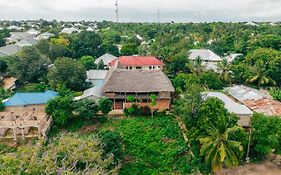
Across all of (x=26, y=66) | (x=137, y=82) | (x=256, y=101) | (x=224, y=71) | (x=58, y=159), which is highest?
(x=26, y=66)

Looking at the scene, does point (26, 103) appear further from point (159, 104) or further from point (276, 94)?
point (276, 94)

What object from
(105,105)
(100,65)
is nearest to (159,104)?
(105,105)

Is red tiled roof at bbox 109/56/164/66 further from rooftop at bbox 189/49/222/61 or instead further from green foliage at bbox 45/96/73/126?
green foliage at bbox 45/96/73/126

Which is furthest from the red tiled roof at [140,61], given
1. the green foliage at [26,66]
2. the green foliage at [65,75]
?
the green foliage at [26,66]

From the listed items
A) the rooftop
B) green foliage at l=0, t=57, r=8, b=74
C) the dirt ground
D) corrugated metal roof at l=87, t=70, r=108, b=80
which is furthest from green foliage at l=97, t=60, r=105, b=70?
the dirt ground

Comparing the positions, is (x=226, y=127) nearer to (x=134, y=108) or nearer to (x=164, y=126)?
(x=164, y=126)

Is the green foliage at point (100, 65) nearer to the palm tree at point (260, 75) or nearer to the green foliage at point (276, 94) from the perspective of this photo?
the palm tree at point (260, 75)

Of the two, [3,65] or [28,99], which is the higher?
[3,65]
